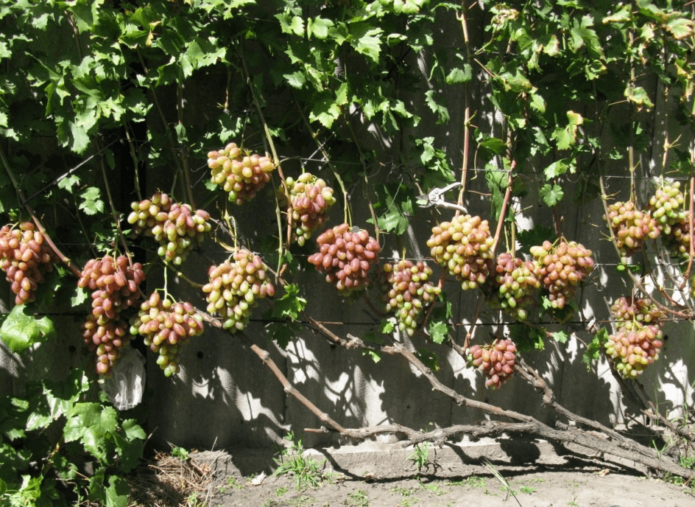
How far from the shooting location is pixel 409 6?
7.52 ft

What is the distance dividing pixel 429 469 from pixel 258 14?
199 centimetres

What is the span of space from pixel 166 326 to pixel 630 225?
191cm

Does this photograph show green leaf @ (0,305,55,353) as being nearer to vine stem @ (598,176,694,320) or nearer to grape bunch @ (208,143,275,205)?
grape bunch @ (208,143,275,205)

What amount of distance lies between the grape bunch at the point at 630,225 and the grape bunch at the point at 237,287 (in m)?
1.52

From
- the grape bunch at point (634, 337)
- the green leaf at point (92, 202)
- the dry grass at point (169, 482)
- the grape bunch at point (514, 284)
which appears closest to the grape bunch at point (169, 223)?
the green leaf at point (92, 202)

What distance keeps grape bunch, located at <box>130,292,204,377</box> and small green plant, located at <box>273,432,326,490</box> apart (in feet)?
2.31

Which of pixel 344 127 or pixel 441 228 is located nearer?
pixel 441 228

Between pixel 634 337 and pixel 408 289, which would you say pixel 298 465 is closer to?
pixel 408 289

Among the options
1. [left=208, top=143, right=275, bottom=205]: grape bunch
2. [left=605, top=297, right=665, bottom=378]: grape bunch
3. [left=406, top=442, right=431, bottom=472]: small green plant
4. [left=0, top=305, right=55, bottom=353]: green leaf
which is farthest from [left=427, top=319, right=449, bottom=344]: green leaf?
[left=0, top=305, right=55, bottom=353]: green leaf

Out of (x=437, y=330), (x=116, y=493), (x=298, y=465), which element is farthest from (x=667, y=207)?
(x=116, y=493)

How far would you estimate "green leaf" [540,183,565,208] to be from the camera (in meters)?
2.68

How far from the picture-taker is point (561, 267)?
259 cm

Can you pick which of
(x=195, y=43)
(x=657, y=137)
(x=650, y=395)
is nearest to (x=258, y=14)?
(x=195, y=43)

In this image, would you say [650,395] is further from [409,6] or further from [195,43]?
[195,43]
